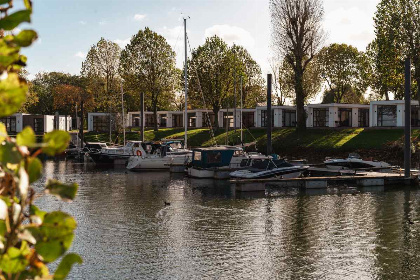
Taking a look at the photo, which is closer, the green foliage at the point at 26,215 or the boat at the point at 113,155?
the green foliage at the point at 26,215

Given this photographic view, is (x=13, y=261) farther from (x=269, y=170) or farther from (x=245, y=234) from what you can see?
(x=269, y=170)

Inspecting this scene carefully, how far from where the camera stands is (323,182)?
112 feet

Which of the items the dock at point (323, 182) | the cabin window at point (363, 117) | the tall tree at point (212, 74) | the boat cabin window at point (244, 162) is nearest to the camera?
the dock at point (323, 182)

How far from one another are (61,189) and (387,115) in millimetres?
71628

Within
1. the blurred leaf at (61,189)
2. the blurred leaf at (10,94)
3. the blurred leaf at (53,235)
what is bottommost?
the blurred leaf at (53,235)

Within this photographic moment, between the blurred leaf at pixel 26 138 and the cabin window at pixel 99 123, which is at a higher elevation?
the cabin window at pixel 99 123

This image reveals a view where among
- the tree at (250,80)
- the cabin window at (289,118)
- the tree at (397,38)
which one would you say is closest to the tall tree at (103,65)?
the tree at (250,80)

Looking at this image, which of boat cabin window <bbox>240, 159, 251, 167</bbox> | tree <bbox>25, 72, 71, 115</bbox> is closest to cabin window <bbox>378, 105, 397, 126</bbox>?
boat cabin window <bbox>240, 159, 251, 167</bbox>

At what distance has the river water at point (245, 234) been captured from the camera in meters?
15.3

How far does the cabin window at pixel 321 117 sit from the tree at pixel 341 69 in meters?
13.1

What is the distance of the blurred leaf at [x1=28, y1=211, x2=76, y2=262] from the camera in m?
1.82

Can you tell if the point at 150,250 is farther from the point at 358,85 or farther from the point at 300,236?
the point at 358,85

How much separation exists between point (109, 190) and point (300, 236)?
702 inches

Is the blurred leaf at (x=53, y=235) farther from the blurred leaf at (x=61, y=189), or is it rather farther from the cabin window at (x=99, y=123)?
the cabin window at (x=99, y=123)
